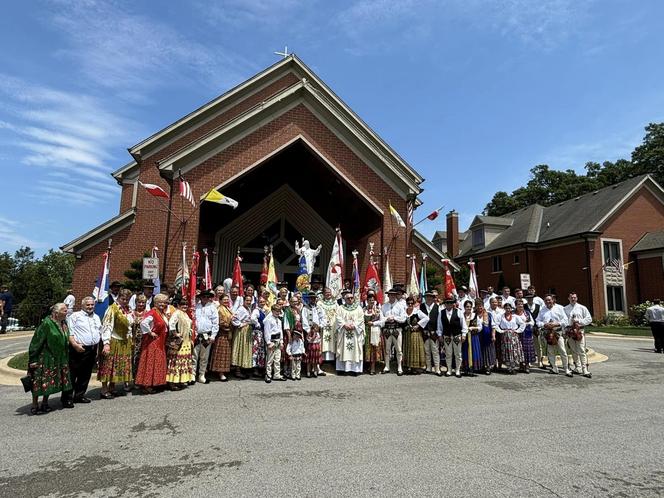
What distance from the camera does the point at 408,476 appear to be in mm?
4113

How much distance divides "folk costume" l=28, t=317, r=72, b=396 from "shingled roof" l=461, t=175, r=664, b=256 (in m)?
30.8

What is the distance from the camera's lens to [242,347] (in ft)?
29.2

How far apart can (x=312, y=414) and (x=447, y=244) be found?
38.6 metres

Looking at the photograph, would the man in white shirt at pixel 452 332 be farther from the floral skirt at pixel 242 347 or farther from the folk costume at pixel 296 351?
the floral skirt at pixel 242 347

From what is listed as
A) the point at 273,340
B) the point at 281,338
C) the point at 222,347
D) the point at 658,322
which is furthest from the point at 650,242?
the point at 222,347

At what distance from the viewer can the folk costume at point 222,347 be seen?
28.5 feet

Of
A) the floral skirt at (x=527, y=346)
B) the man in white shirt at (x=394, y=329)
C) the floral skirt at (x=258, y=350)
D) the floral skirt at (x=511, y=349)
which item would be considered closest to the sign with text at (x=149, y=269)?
the floral skirt at (x=258, y=350)

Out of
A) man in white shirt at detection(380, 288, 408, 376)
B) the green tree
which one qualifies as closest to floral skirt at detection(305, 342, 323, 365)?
man in white shirt at detection(380, 288, 408, 376)

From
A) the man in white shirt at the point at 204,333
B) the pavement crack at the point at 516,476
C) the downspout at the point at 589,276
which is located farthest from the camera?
the downspout at the point at 589,276

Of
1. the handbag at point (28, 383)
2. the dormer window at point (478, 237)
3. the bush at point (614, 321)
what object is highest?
the dormer window at point (478, 237)

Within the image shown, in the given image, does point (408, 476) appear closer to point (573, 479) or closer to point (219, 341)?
point (573, 479)

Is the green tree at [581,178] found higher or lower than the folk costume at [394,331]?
higher

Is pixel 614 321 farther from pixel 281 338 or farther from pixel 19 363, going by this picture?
pixel 19 363

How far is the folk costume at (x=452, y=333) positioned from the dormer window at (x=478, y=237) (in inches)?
1213
